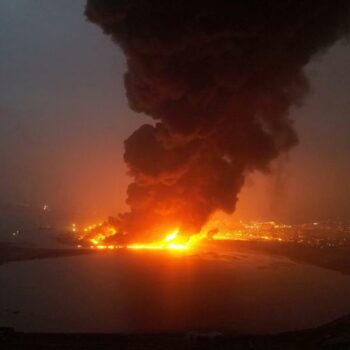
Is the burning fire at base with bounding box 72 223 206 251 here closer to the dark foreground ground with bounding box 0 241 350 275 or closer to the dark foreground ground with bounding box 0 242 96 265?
the dark foreground ground with bounding box 0 241 350 275

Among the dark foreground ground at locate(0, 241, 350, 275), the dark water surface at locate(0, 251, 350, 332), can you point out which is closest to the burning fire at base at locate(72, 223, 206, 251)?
the dark water surface at locate(0, 251, 350, 332)

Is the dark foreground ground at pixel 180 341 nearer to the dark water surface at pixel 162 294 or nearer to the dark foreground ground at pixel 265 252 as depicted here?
the dark water surface at pixel 162 294

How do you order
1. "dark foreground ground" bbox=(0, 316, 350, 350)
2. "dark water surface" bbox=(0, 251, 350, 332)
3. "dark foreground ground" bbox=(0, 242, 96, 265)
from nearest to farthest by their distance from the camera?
"dark foreground ground" bbox=(0, 316, 350, 350) < "dark water surface" bbox=(0, 251, 350, 332) < "dark foreground ground" bbox=(0, 242, 96, 265)

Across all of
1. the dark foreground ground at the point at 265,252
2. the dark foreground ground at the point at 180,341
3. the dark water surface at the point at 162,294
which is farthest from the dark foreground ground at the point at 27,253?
the dark foreground ground at the point at 180,341

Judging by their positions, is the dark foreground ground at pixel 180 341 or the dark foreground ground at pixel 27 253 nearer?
the dark foreground ground at pixel 180 341

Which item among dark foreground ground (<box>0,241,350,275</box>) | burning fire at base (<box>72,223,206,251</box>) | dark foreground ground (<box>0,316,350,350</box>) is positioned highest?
burning fire at base (<box>72,223,206,251</box>)

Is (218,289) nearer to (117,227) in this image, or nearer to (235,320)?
(235,320)
